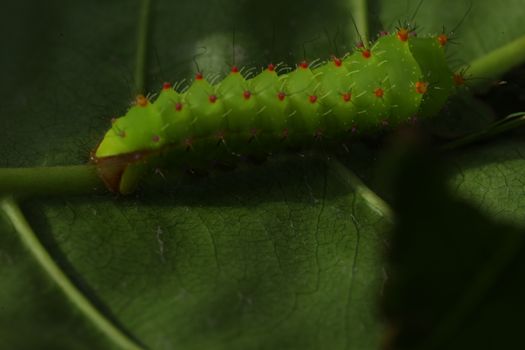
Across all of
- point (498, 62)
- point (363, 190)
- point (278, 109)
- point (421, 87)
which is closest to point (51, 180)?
point (278, 109)

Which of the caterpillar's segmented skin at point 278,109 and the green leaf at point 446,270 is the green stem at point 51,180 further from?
the green leaf at point 446,270

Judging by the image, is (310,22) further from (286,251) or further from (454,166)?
(286,251)

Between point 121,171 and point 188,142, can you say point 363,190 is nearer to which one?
point 188,142

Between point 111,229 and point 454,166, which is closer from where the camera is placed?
point 111,229

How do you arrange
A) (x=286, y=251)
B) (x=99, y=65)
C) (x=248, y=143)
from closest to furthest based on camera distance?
(x=286, y=251)
(x=248, y=143)
(x=99, y=65)

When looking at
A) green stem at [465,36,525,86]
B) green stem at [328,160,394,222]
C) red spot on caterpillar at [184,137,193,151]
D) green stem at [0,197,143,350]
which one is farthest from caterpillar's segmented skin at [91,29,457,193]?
green stem at [0,197,143,350]

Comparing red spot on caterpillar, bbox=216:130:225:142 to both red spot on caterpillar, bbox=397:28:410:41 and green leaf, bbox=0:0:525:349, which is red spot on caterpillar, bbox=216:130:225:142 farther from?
red spot on caterpillar, bbox=397:28:410:41

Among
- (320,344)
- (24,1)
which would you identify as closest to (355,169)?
(320,344)
